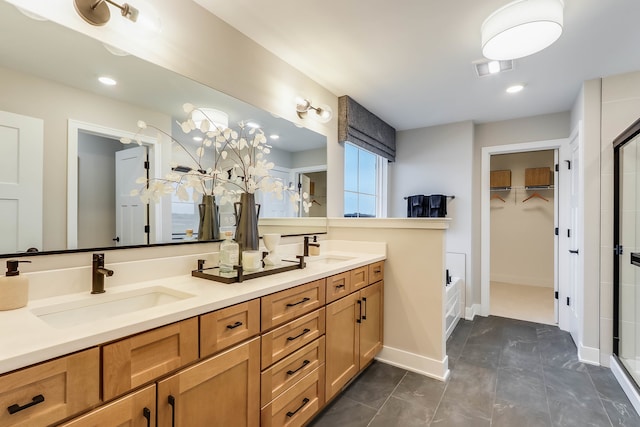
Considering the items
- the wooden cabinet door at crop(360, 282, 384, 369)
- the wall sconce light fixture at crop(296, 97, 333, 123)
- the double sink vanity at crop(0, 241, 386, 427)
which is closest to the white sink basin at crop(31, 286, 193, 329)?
the double sink vanity at crop(0, 241, 386, 427)

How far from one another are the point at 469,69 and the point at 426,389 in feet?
8.07

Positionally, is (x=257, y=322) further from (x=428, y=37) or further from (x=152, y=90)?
(x=428, y=37)

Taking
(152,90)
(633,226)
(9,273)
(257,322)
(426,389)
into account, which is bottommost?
(426,389)

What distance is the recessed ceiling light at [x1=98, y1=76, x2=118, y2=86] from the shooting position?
1356mm

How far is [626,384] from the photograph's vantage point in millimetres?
2061

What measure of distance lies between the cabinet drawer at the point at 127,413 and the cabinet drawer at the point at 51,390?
0.10 feet

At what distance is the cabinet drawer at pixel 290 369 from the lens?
4.47ft

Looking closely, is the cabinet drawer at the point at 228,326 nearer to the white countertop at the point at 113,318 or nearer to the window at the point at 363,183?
the white countertop at the point at 113,318

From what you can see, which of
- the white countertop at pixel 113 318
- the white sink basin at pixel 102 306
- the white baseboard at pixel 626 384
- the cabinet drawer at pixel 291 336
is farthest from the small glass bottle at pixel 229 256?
the white baseboard at pixel 626 384

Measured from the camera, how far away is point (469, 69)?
244cm

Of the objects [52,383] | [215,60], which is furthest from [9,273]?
[215,60]

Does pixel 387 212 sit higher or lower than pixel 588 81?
lower

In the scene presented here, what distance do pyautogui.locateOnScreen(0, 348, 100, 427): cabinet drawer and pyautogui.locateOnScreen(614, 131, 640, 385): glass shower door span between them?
3.01 metres

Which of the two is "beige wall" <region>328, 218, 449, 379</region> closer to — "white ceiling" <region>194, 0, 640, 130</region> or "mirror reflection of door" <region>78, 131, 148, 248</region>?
"white ceiling" <region>194, 0, 640, 130</region>
